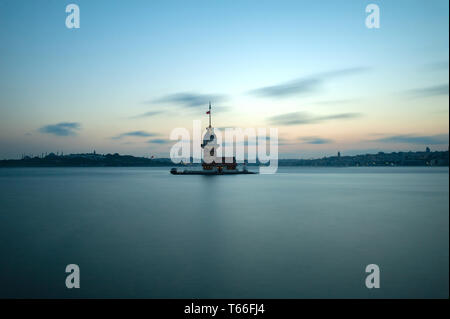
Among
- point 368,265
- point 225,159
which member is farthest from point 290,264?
point 225,159

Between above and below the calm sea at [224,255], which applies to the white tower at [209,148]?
above

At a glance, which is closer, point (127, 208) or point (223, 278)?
point (223, 278)

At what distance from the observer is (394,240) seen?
20641 mm

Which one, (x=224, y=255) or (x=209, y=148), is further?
(x=209, y=148)

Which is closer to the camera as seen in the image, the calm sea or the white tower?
the calm sea

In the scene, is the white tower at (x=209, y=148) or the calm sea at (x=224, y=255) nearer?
the calm sea at (x=224, y=255)

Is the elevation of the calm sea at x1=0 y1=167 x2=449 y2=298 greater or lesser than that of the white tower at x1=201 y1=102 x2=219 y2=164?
lesser

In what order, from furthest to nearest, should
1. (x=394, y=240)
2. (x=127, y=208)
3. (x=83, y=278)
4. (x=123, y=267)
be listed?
1. (x=127, y=208)
2. (x=394, y=240)
3. (x=123, y=267)
4. (x=83, y=278)

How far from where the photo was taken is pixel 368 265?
50.3 feet
